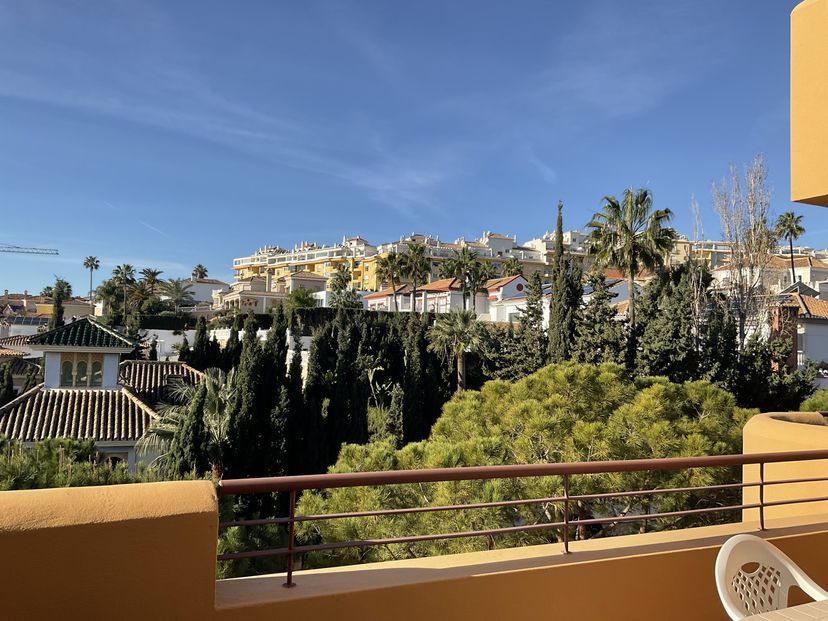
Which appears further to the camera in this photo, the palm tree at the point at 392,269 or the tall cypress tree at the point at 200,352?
the palm tree at the point at 392,269

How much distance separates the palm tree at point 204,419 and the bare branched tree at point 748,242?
61.8ft

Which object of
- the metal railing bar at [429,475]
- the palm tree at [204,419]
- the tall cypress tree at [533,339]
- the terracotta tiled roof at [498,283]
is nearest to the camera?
the metal railing bar at [429,475]

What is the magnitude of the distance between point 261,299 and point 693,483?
69670 mm

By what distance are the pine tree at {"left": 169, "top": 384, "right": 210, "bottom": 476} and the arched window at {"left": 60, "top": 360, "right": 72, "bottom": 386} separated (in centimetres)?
385

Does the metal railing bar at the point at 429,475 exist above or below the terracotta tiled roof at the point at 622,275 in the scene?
below

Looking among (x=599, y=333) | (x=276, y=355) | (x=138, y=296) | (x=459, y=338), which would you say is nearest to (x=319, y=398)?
(x=276, y=355)

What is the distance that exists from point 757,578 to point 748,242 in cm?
2478

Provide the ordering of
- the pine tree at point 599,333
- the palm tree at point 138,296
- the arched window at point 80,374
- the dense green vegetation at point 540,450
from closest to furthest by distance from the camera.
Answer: the dense green vegetation at point 540,450
the arched window at point 80,374
the pine tree at point 599,333
the palm tree at point 138,296

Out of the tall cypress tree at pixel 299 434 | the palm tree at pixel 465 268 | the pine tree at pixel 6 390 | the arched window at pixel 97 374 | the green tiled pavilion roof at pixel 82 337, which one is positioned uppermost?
the palm tree at pixel 465 268

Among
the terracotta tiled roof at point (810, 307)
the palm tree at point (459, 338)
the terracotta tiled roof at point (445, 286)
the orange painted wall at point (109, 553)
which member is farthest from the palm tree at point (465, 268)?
the orange painted wall at point (109, 553)

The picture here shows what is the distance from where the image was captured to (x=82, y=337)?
1684 centimetres

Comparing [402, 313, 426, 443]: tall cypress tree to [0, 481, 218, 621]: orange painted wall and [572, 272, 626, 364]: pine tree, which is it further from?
[0, 481, 218, 621]: orange painted wall

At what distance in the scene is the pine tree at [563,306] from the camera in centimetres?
2504

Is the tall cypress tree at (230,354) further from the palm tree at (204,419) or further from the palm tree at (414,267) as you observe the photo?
the palm tree at (414,267)
